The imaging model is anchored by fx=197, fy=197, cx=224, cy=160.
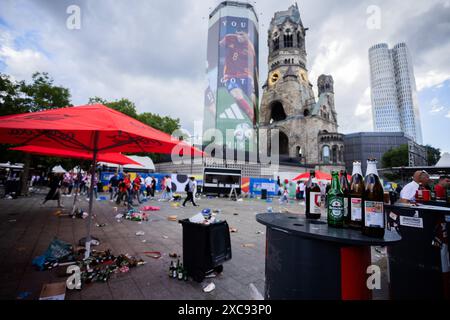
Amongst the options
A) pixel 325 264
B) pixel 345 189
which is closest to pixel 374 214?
pixel 325 264

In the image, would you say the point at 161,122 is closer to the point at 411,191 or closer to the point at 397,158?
the point at 411,191

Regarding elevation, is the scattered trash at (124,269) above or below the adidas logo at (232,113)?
below

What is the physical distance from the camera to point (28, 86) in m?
14.6

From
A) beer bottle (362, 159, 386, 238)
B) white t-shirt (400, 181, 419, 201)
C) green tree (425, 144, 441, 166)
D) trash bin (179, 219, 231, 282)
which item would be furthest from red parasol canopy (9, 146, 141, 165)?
green tree (425, 144, 441, 166)

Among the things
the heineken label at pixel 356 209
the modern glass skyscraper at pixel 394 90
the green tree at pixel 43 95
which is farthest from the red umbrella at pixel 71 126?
the modern glass skyscraper at pixel 394 90

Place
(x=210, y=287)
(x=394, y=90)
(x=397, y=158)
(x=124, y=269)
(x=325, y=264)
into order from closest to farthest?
(x=325, y=264), (x=210, y=287), (x=124, y=269), (x=397, y=158), (x=394, y=90)

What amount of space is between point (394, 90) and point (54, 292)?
90957mm

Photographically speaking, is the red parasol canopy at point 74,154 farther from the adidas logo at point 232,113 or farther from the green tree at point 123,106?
the adidas logo at point 232,113

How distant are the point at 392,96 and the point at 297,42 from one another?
43.6 metres

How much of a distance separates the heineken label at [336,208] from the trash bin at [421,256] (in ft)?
4.94

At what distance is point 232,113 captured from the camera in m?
37.7

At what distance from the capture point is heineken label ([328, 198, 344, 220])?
1859 mm

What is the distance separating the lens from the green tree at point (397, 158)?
40.5m

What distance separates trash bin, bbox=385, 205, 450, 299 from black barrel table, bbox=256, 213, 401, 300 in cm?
135
